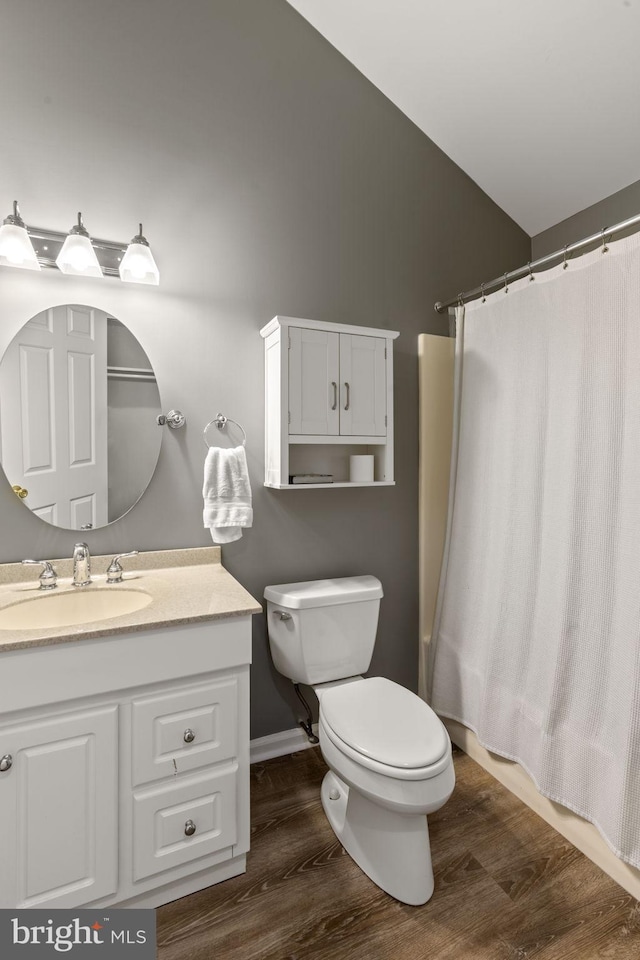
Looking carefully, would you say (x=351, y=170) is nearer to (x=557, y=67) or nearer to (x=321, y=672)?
(x=557, y=67)

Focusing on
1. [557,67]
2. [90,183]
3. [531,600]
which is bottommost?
[531,600]

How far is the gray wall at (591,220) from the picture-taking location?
2070 millimetres

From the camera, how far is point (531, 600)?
1.80 m

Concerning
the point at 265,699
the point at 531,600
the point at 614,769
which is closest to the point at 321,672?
the point at 265,699

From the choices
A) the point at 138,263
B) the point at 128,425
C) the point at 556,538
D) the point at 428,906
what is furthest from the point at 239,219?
the point at 428,906

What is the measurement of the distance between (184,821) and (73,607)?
701 mm

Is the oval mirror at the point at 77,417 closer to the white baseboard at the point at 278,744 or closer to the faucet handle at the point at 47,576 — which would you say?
the faucet handle at the point at 47,576

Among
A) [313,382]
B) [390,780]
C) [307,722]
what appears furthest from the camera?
[307,722]

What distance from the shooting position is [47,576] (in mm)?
1554

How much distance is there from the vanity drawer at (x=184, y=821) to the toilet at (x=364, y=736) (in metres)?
0.33

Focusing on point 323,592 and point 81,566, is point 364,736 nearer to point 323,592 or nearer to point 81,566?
point 323,592

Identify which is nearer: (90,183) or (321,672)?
(90,183)

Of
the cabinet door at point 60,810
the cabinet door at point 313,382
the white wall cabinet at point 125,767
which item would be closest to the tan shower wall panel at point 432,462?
the cabinet door at point 313,382

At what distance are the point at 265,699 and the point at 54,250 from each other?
1.85 m
